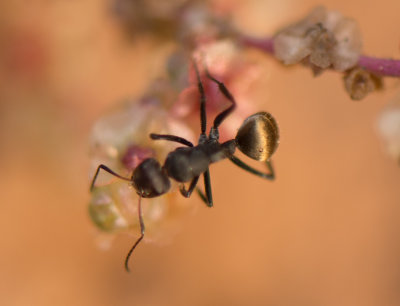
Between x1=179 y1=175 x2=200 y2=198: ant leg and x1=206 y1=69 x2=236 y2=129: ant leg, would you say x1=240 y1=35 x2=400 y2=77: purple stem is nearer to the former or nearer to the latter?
x1=206 y1=69 x2=236 y2=129: ant leg

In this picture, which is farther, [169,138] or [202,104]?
[202,104]

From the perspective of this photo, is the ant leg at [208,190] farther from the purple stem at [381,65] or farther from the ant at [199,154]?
the purple stem at [381,65]

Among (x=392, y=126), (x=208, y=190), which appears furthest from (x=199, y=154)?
(x=392, y=126)

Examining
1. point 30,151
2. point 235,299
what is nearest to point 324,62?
point 30,151

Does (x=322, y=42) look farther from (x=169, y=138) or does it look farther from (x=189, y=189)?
(x=189, y=189)

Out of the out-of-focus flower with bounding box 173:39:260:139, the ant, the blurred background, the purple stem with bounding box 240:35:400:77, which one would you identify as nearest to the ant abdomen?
the ant

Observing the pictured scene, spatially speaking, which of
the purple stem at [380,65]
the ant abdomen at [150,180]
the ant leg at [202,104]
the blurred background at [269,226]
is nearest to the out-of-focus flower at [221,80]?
the ant leg at [202,104]
